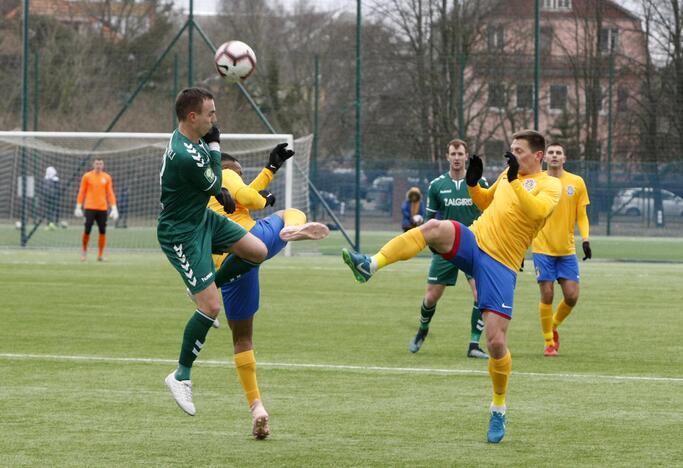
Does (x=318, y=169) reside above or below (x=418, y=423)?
above

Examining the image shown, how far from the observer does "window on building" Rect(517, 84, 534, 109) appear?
41.9 m

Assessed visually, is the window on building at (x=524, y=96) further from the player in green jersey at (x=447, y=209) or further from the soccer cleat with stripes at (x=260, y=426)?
the soccer cleat with stripes at (x=260, y=426)

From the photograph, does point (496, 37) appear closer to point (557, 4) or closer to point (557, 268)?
point (557, 4)

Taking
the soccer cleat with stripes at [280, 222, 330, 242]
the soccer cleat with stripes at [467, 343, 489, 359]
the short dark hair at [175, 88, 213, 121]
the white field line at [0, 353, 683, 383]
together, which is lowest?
the white field line at [0, 353, 683, 383]

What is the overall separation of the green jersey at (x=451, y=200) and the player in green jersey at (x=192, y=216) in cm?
534

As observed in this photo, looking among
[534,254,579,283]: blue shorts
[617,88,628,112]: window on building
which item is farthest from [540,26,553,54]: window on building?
[534,254,579,283]: blue shorts

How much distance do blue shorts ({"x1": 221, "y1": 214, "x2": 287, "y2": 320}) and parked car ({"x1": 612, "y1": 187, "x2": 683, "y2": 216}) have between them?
29.6 metres

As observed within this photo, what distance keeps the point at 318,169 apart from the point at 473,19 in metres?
8.80

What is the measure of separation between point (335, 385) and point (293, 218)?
2313mm

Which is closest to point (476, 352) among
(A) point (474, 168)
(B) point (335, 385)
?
(B) point (335, 385)

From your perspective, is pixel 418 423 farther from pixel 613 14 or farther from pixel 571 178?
pixel 613 14

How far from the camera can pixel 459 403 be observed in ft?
33.0

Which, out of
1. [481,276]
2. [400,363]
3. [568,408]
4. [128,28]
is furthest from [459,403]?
[128,28]

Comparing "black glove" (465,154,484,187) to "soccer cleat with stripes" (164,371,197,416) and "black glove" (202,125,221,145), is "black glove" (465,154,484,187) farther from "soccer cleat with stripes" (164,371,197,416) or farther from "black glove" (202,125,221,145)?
"soccer cleat with stripes" (164,371,197,416)
